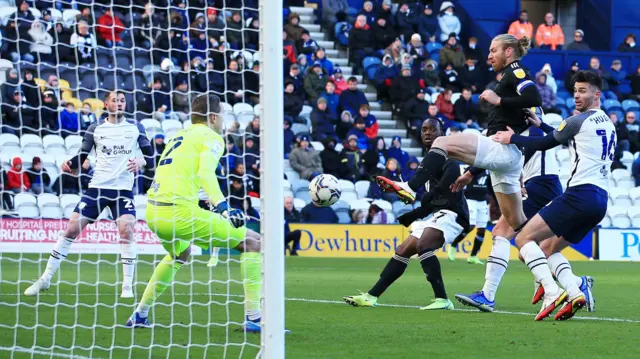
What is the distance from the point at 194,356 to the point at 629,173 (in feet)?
66.0

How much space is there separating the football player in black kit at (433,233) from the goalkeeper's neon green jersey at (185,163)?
2.84m

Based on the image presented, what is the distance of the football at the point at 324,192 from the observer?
9414 mm

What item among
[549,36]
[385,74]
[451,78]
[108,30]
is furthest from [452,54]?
[108,30]

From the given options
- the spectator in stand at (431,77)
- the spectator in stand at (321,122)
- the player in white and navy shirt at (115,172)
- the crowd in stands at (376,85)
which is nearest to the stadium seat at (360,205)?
the crowd in stands at (376,85)

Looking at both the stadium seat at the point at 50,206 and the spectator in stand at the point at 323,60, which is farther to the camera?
the spectator in stand at the point at 323,60

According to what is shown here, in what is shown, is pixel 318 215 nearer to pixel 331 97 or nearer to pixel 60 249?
pixel 331 97

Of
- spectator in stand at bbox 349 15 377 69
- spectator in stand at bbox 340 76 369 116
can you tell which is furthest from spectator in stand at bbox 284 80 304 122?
spectator in stand at bbox 349 15 377 69

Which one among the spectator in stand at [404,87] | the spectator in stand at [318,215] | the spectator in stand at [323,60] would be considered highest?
the spectator in stand at [323,60]

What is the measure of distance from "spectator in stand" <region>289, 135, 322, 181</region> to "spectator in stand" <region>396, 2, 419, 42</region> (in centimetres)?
533

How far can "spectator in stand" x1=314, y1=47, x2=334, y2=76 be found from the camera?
958 inches

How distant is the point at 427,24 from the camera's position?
2644 centimetres

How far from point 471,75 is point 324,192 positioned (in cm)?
1697

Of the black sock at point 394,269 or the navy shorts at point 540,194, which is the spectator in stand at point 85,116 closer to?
the black sock at point 394,269

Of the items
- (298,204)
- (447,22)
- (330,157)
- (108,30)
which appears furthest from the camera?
(447,22)
